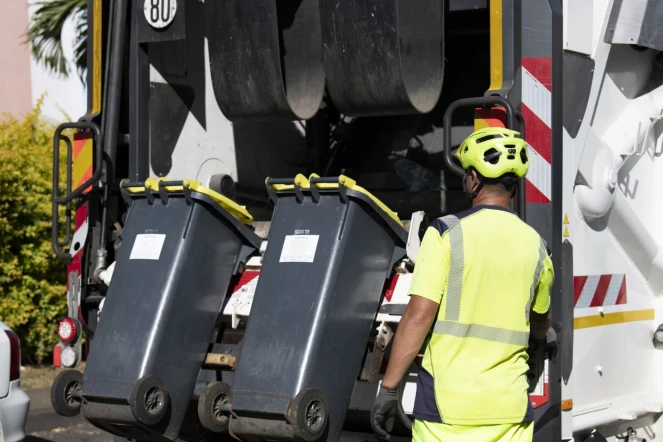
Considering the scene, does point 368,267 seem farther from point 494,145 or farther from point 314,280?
point 494,145

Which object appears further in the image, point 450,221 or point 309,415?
point 309,415

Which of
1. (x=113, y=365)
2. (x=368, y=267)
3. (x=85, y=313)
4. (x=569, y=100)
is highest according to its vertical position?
(x=569, y=100)

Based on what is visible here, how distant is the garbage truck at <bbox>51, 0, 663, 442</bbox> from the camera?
3352 mm

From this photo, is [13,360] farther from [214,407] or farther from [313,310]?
[313,310]

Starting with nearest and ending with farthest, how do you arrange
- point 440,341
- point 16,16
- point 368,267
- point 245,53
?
point 440,341, point 368,267, point 245,53, point 16,16

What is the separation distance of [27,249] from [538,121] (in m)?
6.09

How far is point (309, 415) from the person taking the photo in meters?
3.13

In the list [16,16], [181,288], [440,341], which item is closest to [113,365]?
[181,288]

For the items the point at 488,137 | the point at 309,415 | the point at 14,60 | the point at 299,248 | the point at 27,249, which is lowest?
the point at 309,415

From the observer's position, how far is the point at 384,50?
394 cm

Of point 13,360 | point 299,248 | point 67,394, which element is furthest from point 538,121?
point 13,360

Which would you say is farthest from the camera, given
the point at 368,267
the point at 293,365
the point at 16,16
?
the point at 16,16

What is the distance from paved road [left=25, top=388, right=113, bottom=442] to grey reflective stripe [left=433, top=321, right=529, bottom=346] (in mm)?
4721

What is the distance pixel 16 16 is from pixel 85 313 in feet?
44.5
